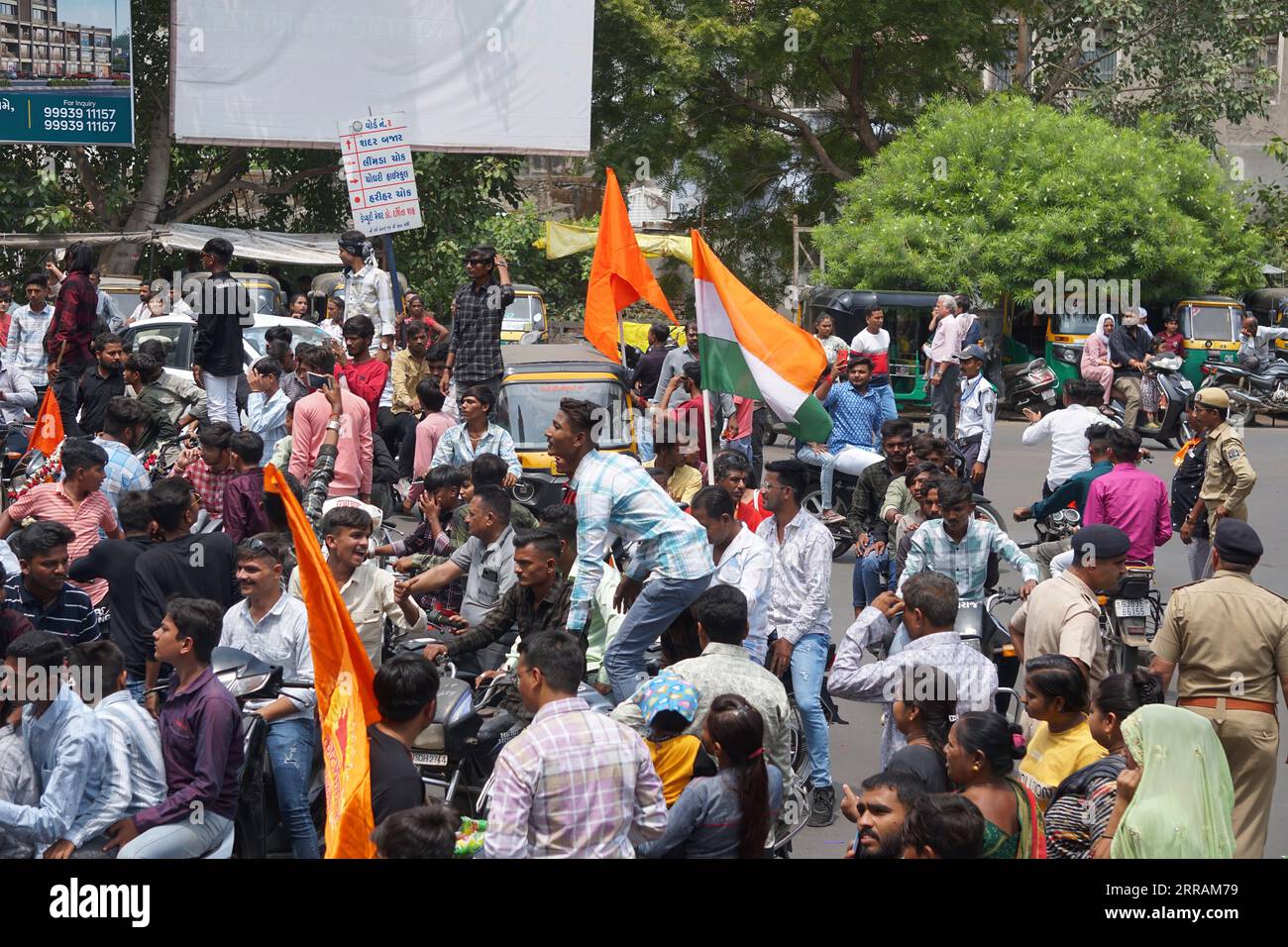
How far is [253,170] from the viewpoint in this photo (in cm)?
3353

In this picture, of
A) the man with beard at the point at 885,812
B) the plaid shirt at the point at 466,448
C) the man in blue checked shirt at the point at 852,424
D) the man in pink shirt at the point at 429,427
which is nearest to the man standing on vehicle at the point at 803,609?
the man with beard at the point at 885,812

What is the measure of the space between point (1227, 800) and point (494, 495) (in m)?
3.88

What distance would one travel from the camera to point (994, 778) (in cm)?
470

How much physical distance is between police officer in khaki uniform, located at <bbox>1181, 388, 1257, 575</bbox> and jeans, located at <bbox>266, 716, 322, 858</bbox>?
232 inches

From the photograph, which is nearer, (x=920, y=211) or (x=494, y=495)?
(x=494, y=495)

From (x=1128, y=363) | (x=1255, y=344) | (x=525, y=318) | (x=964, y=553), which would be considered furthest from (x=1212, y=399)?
(x=525, y=318)

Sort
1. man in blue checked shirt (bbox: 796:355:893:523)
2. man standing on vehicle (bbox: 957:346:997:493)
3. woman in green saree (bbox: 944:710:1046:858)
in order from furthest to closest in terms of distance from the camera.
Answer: man standing on vehicle (bbox: 957:346:997:493)
man in blue checked shirt (bbox: 796:355:893:523)
woman in green saree (bbox: 944:710:1046:858)

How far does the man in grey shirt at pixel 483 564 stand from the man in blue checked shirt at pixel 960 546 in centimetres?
197

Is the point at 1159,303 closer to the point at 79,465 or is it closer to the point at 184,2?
the point at 184,2

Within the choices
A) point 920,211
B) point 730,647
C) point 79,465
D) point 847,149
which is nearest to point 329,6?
point 920,211

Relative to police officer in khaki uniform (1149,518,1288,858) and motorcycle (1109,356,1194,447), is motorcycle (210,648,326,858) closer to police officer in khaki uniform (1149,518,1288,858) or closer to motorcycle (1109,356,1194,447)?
police officer in khaki uniform (1149,518,1288,858)

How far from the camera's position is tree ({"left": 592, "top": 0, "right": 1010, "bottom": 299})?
2988 centimetres

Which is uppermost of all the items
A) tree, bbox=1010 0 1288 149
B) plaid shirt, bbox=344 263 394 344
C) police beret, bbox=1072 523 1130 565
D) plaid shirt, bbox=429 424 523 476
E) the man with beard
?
tree, bbox=1010 0 1288 149

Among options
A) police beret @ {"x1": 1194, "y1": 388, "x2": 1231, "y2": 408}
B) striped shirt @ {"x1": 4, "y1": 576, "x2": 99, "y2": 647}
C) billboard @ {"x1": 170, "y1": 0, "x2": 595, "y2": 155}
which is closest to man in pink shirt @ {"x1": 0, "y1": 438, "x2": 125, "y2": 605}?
striped shirt @ {"x1": 4, "y1": 576, "x2": 99, "y2": 647}
